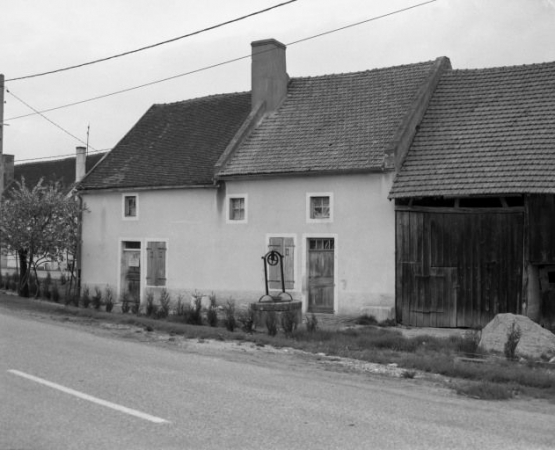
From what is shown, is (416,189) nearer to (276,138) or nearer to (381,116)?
(381,116)

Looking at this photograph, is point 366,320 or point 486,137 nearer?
point 366,320

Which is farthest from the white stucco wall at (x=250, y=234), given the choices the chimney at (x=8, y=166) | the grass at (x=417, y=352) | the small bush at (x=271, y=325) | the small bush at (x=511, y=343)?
the chimney at (x=8, y=166)

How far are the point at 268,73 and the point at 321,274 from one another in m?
8.04

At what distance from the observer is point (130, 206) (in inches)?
984

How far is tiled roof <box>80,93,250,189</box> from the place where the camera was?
23719mm

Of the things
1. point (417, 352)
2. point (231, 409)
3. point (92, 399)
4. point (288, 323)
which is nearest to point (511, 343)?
point (417, 352)

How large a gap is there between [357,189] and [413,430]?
Result: 13.5 metres

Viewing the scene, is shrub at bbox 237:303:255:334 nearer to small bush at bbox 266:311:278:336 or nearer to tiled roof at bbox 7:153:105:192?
small bush at bbox 266:311:278:336

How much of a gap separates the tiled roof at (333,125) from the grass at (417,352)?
5.44 meters

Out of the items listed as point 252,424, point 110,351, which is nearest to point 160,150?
point 110,351

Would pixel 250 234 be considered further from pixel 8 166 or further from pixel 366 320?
pixel 8 166

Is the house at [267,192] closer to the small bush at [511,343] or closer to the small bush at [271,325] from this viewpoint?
the small bush at [271,325]

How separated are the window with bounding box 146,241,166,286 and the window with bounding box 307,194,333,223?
5879mm

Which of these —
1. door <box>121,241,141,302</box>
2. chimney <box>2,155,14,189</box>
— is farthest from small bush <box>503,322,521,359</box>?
chimney <box>2,155,14,189</box>
